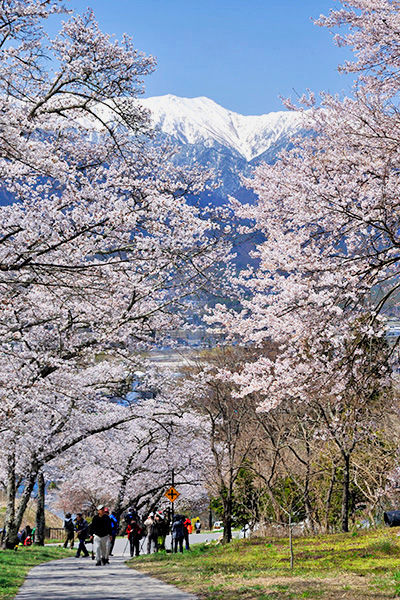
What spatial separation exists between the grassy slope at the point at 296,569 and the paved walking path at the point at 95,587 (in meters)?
0.48

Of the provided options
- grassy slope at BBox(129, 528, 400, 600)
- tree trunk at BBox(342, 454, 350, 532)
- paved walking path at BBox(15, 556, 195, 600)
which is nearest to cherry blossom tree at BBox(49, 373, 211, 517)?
tree trunk at BBox(342, 454, 350, 532)

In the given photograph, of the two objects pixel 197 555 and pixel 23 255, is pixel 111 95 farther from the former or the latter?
pixel 197 555

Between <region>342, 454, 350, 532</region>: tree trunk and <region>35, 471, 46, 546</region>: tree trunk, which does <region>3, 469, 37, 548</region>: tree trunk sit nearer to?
<region>35, 471, 46, 546</region>: tree trunk

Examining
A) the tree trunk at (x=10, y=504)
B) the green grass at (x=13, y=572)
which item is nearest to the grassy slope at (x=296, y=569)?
the green grass at (x=13, y=572)

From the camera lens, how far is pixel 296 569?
11352 mm

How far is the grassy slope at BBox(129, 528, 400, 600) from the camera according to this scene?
8570mm

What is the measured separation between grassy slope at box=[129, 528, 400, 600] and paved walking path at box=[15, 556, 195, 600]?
0.48 meters

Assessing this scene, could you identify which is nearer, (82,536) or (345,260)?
(345,260)

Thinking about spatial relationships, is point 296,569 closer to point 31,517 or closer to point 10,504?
point 10,504

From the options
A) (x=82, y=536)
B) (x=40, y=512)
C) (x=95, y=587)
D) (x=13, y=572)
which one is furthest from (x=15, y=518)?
(x=95, y=587)

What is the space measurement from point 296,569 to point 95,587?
12.7 feet

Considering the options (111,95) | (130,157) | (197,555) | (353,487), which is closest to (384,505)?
(353,487)

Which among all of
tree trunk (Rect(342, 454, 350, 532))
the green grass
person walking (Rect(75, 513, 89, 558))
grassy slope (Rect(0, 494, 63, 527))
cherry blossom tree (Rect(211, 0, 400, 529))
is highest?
cherry blossom tree (Rect(211, 0, 400, 529))

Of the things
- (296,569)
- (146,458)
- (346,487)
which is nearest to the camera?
(296,569)
